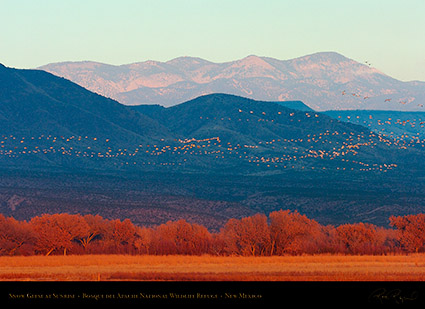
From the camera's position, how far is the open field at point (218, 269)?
117 feet

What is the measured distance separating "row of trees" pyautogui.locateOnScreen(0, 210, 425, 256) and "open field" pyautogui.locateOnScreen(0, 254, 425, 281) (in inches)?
308

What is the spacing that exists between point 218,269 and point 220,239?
21487 millimetres

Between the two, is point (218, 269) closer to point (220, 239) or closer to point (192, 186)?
point (220, 239)

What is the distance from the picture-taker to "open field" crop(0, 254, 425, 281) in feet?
117

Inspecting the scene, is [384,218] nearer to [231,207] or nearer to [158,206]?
[231,207]

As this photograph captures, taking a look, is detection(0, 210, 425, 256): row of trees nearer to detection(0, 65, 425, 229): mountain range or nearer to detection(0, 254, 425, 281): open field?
detection(0, 254, 425, 281): open field

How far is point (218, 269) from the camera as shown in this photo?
40.8 m

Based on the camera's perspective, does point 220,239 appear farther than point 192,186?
No
